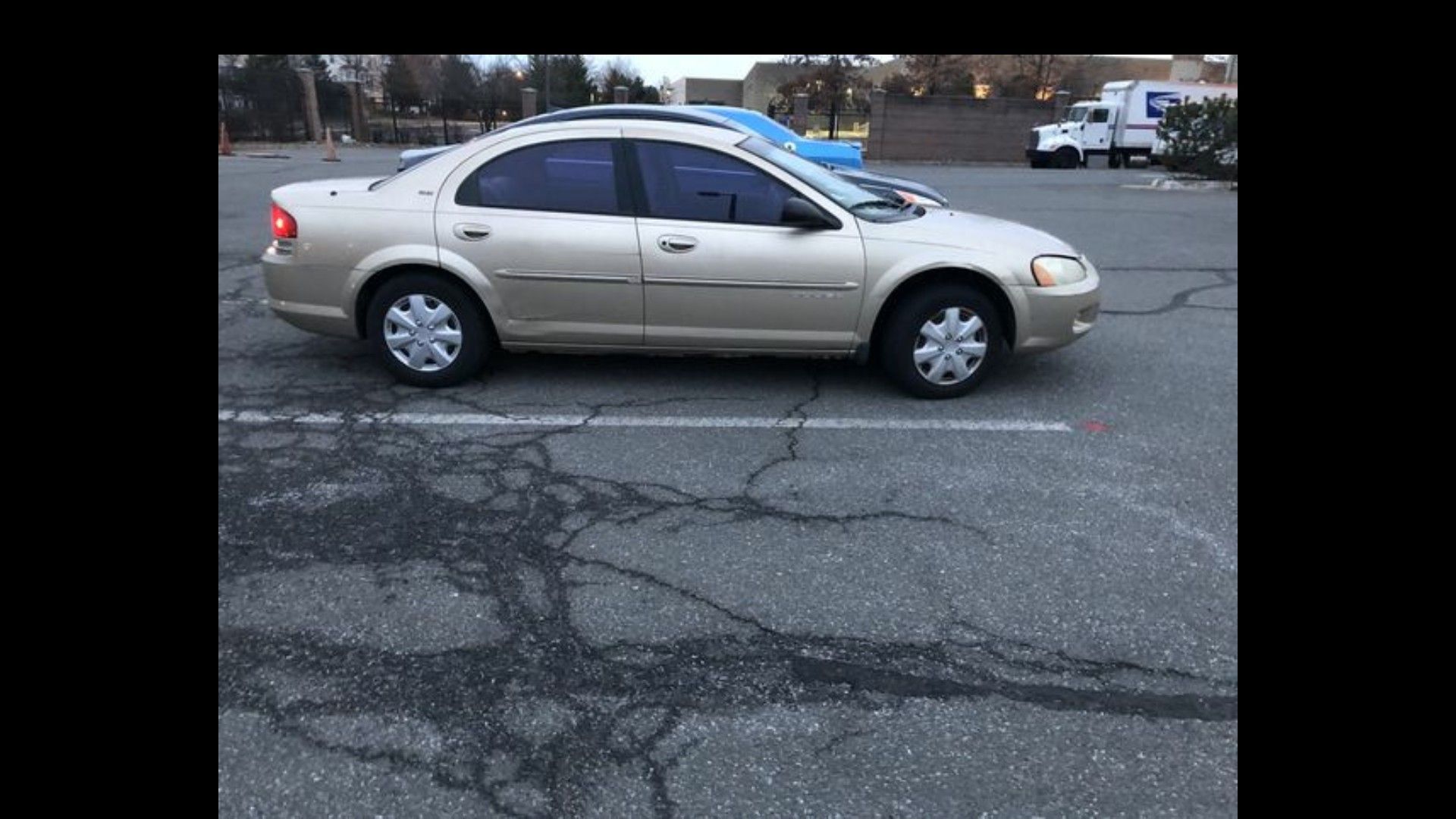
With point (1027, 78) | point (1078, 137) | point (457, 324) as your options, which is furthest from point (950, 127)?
point (457, 324)

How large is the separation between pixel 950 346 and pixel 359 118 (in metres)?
36.4

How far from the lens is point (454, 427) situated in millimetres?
4707

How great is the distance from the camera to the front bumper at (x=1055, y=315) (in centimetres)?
507

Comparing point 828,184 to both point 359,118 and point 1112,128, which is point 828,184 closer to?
point 1112,128

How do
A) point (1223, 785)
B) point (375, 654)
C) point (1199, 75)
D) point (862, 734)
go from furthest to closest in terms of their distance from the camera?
point (1199, 75)
point (375, 654)
point (862, 734)
point (1223, 785)

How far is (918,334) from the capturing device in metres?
5.09

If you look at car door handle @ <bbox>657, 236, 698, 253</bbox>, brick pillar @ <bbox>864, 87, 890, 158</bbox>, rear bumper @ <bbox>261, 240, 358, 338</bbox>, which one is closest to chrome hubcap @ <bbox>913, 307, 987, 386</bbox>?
car door handle @ <bbox>657, 236, 698, 253</bbox>

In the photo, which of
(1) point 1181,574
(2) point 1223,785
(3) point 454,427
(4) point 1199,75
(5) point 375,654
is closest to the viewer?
(2) point 1223,785

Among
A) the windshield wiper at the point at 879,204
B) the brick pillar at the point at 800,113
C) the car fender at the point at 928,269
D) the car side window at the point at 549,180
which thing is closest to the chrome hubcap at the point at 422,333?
the car side window at the point at 549,180

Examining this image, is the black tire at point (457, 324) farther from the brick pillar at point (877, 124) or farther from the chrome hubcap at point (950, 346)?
the brick pillar at point (877, 124)

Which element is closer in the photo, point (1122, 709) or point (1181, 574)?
point (1122, 709)
